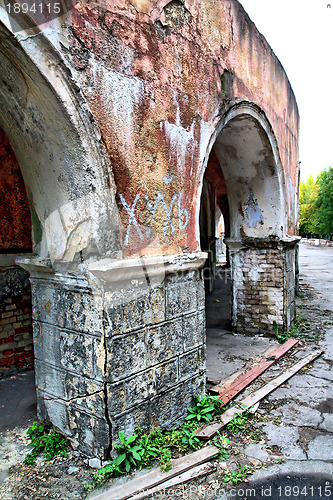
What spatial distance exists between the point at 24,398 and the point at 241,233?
4080 mm

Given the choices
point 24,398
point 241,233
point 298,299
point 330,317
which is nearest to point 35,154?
point 24,398

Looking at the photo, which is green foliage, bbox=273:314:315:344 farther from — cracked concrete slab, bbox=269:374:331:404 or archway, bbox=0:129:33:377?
archway, bbox=0:129:33:377

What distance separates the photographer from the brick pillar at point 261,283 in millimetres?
5852

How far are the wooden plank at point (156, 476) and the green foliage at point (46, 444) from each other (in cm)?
55

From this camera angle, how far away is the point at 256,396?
3850 mm

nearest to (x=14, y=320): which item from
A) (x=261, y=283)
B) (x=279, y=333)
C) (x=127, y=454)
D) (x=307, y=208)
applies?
(x=127, y=454)

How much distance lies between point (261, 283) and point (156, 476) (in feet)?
13.1

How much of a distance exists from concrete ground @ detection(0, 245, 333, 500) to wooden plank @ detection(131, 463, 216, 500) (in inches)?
1.7

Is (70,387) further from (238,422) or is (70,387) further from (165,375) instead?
(238,422)

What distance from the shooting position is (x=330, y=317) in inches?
287

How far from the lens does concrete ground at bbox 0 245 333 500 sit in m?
2.44

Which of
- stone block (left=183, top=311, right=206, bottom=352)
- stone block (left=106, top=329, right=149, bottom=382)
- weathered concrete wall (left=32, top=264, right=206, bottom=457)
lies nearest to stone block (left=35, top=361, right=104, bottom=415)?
weathered concrete wall (left=32, top=264, right=206, bottom=457)

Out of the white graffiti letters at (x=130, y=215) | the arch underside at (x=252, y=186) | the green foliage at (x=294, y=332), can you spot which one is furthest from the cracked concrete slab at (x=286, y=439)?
the arch underside at (x=252, y=186)

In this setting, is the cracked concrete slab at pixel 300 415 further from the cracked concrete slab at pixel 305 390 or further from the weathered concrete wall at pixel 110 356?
the weathered concrete wall at pixel 110 356
